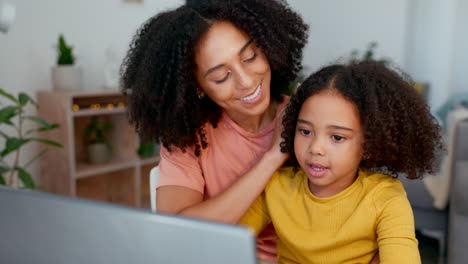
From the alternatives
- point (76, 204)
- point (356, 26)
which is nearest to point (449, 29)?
point (356, 26)

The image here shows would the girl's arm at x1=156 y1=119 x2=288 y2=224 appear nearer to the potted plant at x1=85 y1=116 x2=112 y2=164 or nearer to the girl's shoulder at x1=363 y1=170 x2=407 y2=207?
the girl's shoulder at x1=363 y1=170 x2=407 y2=207

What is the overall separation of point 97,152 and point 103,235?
2.89 meters

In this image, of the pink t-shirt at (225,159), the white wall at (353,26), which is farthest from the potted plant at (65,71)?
the white wall at (353,26)

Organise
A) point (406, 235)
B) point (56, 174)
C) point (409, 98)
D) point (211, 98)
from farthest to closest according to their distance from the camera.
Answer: point (56, 174) → point (211, 98) → point (409, 98) → point (406, 235)

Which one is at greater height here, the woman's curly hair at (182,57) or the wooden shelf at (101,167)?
the woman's curly hair at (182,57)

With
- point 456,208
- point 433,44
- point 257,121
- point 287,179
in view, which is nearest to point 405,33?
point 433,44

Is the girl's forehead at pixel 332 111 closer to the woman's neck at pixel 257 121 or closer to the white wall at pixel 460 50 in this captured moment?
the woman's neck at pixel 257 121

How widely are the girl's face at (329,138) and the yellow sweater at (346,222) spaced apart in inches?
2.3

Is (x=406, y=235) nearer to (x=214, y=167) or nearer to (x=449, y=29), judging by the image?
(x=214, y=167)

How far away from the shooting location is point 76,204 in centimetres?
50

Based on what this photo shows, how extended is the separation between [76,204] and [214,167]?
80cm

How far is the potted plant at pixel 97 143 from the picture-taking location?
328 cm

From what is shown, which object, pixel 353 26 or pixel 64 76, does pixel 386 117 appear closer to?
pixel 64 76

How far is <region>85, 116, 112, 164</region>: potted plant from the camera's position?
→ 3.28 metres
